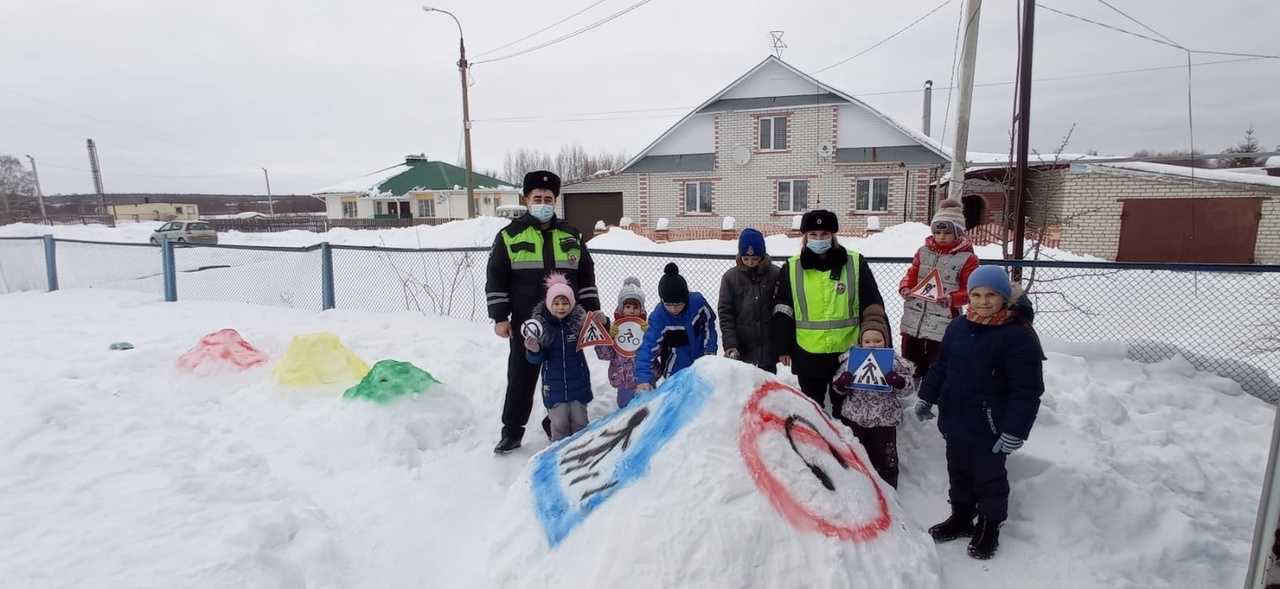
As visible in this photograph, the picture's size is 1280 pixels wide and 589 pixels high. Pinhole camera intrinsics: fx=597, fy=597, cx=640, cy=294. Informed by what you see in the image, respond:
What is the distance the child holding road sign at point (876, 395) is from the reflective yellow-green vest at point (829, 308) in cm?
11

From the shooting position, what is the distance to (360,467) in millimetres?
3812

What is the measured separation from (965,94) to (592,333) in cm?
560

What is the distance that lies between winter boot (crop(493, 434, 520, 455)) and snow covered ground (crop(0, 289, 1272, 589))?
0.28 ft

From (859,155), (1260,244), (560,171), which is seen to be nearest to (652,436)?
(1260,244)

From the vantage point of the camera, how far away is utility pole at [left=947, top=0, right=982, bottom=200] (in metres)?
6.67

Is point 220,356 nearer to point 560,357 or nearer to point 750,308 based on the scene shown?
point 560,357

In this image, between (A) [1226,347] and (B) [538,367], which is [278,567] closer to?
(B) [538,367]

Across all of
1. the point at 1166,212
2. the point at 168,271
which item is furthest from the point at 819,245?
the point at 1166,212

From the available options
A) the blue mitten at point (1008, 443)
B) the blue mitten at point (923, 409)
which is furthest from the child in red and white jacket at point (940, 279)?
the blue mitten at point (1008, 443)

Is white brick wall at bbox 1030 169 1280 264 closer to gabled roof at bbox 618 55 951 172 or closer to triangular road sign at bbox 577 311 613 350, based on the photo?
gabled roof at bbox 618 55 951 172

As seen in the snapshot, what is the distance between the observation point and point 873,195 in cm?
1973

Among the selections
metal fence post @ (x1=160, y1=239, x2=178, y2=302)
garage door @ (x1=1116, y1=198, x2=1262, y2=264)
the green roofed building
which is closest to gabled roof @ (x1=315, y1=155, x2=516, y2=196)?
the green roofed building

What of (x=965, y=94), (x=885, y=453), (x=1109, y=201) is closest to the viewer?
(x=885, y=453)

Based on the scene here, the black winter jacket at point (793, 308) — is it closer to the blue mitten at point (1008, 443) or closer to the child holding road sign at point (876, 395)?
the child holding road sign at point (876, 395)
